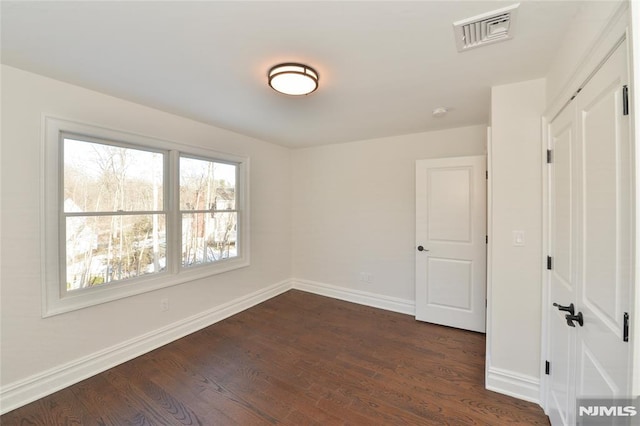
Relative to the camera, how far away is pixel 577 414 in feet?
4.23

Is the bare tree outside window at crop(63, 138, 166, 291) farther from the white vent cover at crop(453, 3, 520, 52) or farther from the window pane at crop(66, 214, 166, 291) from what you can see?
the white vent cover at crop(453, 3, 520, 52)

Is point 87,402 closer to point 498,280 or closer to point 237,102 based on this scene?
point 237,102

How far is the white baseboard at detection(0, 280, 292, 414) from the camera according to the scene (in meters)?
1.85

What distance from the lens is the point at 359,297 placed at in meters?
3.93

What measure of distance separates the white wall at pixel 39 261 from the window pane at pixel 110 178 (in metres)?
0.22

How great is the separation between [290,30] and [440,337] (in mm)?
3275

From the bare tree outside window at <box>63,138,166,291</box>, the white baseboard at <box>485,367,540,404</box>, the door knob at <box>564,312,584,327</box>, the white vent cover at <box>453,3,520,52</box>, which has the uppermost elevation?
the white vent cover at <box>453,3,520,52</box>

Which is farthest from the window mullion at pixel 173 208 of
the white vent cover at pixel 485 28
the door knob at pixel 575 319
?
the door knob at pixel 575 319

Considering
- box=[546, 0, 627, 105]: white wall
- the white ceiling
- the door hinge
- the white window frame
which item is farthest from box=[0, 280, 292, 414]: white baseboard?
box=[546, 0, 627, 105]: white wall

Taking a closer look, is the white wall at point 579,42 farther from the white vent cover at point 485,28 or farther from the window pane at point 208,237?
the window pane at point 208,237

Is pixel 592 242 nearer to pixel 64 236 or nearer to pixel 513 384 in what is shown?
pixel 513 384

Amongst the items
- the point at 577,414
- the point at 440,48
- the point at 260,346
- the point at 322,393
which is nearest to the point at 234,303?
the point at 260,346

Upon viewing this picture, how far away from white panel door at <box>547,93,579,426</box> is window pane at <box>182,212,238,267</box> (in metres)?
3.41

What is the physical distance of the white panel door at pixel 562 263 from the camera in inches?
54.7
